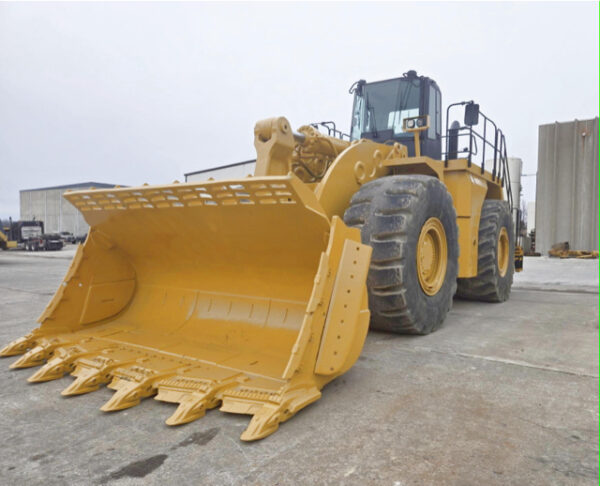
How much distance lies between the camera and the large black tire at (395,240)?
3.76 m

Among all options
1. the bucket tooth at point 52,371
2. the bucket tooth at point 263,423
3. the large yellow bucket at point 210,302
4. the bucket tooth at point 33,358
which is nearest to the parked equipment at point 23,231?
the large yellow bucket at point 210,302

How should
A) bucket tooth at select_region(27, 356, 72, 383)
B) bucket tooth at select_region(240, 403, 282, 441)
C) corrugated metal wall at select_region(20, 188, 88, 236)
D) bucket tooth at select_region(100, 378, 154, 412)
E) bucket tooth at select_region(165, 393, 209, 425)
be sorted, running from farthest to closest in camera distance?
corrugated metal wall at select_region(20, 188, 88, 236) < bucket tooth at select_region(27, 356, 72, 383) < bucket tooth at select_region(100, 378, 154, 412) < bucket tooth at select_region(165, 393, 209, 425) < bucket tooth at select_region(240, 403, 282, 441)

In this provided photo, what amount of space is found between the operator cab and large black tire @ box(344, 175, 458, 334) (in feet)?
5.60

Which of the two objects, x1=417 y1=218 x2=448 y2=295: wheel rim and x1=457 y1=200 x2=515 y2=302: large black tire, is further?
x1=457 y1=200 x2=515 y2=302: large black tire

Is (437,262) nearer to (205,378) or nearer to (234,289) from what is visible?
(234,289)

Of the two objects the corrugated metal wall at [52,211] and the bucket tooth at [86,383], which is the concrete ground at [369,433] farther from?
the corrugated metal wall at [52,211]

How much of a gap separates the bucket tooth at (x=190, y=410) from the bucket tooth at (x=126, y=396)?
32cm

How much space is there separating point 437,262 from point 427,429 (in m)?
2.58

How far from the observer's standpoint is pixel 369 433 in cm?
230

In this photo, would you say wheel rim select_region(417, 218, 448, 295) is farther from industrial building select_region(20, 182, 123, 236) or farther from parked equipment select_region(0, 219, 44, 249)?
industrial building select_region(20, 182, 123, 236)

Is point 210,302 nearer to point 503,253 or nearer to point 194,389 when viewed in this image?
point 194,389

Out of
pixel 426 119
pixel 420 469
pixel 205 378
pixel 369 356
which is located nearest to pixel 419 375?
pixel 369 356

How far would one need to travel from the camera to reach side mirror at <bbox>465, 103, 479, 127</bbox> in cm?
549

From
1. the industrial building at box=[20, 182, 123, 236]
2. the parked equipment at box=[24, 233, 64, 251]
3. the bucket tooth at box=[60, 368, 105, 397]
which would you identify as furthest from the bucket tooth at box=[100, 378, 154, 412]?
the industrial building at box=[20, 182, 123, 236]
